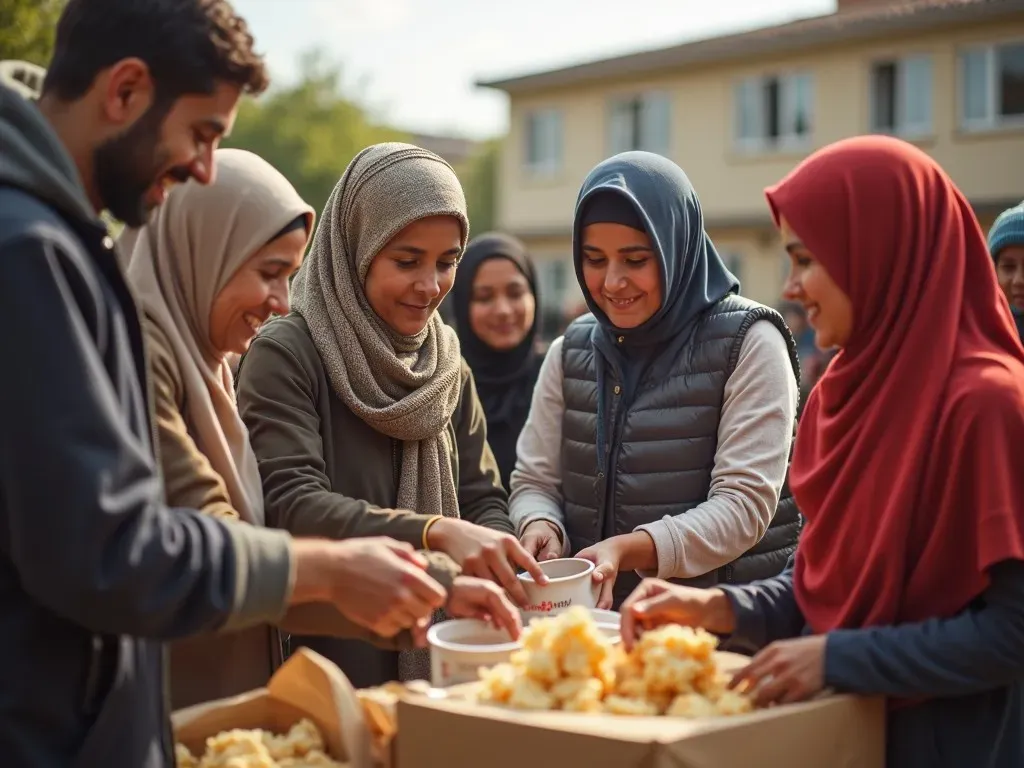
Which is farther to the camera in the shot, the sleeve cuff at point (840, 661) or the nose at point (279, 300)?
the nose at point (279, 300)

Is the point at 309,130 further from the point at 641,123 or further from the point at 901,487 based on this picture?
the point at 901,487

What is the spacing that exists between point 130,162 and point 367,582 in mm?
769

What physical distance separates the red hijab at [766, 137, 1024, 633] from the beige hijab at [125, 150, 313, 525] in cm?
114

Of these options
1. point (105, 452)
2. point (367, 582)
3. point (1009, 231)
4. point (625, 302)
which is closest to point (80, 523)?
point (105, 452)

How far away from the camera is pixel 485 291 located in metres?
5.28

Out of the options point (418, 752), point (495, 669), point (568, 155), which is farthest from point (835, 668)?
point (568, 155)

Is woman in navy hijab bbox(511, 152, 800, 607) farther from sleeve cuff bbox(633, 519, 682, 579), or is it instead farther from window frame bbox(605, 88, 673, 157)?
window frame bbox(605, 88, 673, 157)

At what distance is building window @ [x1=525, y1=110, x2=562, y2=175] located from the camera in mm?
24906

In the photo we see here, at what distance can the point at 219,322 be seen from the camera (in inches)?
97.8

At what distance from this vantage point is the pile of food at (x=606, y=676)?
1807 mm

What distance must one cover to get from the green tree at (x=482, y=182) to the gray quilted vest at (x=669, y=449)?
4208 centimetres

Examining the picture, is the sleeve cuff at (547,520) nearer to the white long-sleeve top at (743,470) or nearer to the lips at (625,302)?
the white long-sleeve top at (743,470)

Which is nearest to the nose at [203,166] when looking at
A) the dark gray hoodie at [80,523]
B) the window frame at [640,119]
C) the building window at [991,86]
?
the dark gray hoodie at [80,523]

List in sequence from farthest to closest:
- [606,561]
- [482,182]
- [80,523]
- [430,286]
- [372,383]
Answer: [482,182] → [430,286] → [372,383] → [606,561] → [80,523]
